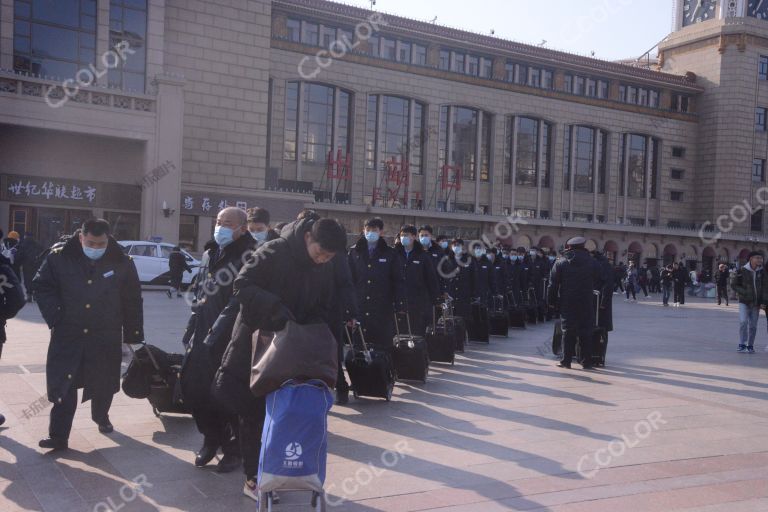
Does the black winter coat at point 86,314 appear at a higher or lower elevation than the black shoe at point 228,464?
higher

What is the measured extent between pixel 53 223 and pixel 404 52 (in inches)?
1051

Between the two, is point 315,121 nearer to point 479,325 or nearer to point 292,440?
point 479,325

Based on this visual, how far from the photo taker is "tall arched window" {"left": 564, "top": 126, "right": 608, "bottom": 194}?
5428 cm

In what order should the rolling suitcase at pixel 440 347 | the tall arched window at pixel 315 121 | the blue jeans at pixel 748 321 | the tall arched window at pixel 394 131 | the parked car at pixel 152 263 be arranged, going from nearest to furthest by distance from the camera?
the rolling suitcase at pixel 440 347
the blue jeans at pixel 748 321
the parked car at pixel 152 263
the tall arched window at pixel 315 121
the tall arched window at pixel 394 131

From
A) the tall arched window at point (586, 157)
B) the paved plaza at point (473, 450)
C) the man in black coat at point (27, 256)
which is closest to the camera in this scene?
the paved plaza at point (473, 450)

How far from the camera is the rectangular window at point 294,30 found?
4266 cm

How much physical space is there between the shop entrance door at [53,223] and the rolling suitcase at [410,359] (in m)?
21.3

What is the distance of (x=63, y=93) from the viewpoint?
86.3 feet

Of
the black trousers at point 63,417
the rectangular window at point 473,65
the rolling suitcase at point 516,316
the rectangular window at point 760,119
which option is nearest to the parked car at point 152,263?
the rolling suitcase at point 516,316

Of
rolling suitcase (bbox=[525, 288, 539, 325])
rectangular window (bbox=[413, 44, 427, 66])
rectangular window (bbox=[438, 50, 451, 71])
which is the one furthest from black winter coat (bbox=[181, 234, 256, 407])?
rectangular window (bbox=[438, 50, 451, 71])

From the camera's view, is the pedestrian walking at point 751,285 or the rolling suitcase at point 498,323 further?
the rolling suitcase at point 498,323

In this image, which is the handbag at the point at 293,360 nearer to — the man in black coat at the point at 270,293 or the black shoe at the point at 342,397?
the man in black coat at the point at 270,293

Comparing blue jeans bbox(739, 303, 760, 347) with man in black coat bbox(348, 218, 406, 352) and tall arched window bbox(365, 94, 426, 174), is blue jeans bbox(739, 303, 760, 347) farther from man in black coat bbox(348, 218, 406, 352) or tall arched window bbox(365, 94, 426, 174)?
tall arched window bbox(365, 94, 426, 174)

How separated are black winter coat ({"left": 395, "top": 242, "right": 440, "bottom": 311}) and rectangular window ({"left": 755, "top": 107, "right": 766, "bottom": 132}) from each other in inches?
2291
